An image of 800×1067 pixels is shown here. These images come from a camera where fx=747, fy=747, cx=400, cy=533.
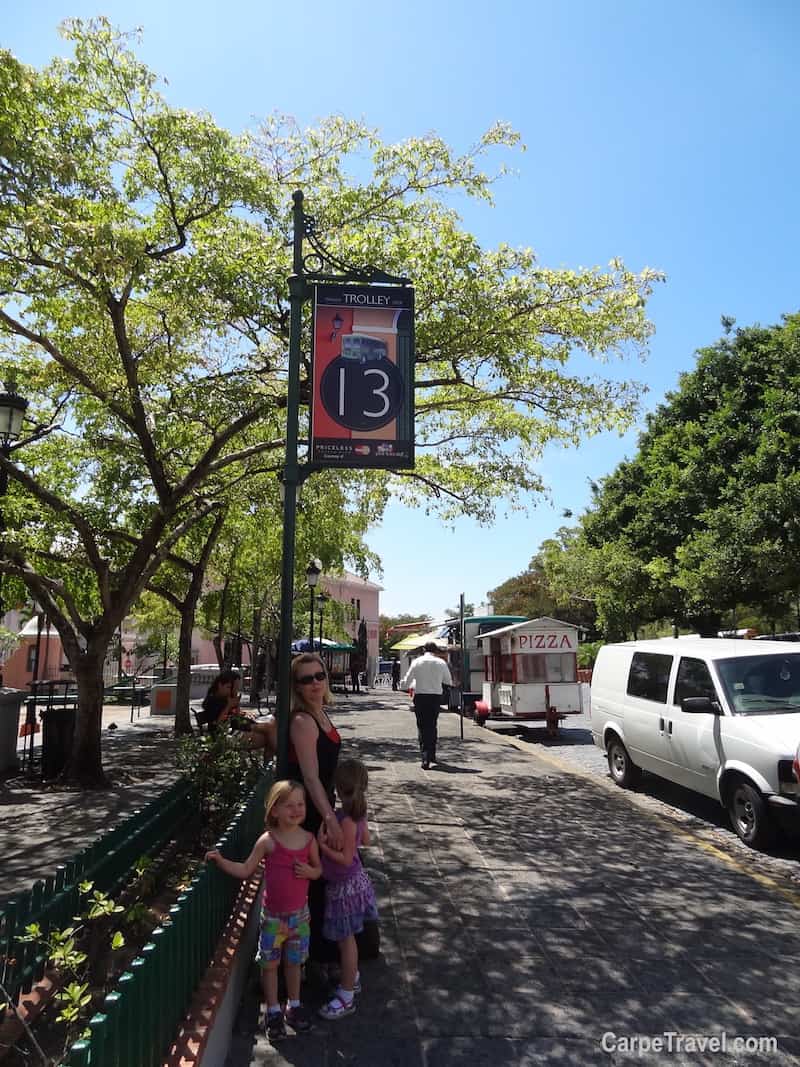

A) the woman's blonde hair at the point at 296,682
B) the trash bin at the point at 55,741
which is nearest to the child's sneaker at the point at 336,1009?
the woman's blonde hair at the point at 296,682

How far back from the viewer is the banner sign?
4973mm

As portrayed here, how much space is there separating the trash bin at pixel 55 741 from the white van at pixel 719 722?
7.87 meters

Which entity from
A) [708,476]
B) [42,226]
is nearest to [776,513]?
[708,476]

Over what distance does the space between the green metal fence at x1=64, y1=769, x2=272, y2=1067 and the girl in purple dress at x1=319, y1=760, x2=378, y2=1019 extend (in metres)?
0.57

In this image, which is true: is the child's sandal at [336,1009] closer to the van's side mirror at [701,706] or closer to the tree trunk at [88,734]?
the van's side mirror at [701,706]

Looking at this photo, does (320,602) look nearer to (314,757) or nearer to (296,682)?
(296,682)

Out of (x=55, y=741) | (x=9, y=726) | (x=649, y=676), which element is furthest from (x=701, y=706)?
(x=9, y=726)

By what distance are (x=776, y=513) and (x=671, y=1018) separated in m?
21.3

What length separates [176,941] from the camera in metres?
2.93

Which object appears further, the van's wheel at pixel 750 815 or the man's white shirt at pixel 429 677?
the man's white shirt at pixel 429 677

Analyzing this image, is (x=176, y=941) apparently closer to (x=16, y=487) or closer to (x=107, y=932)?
(x=107, y=932)

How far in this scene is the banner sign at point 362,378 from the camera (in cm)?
497

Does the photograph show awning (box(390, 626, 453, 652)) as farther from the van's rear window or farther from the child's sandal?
the child's sandal
